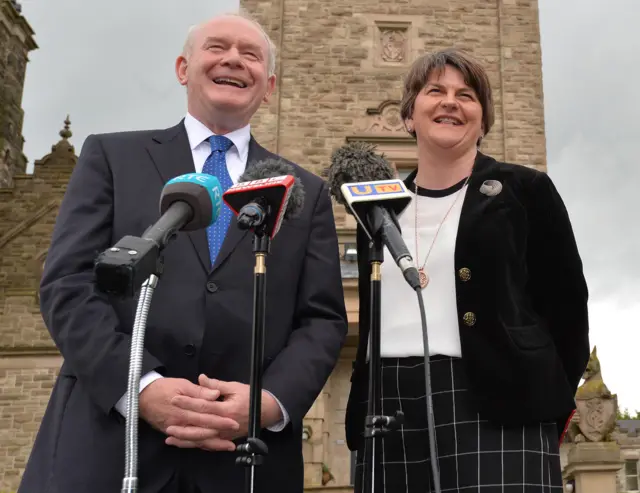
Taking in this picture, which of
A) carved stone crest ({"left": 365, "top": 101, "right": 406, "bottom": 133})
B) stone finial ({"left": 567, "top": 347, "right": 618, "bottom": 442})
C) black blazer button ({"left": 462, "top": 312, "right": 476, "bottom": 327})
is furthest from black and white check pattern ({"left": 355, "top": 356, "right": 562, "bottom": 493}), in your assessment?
carved stone crest ({"left": 365, "top": 101, "right": 406, "bottom": 133})

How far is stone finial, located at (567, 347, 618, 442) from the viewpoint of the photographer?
364 inches

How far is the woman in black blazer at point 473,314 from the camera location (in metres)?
2.71

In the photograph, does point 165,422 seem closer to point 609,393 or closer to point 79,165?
point 79,165

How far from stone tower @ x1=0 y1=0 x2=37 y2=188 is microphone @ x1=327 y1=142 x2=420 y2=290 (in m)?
25.1

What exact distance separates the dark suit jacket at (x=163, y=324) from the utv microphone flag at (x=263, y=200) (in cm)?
45

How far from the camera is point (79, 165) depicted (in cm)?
296

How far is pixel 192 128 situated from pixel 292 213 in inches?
33.1

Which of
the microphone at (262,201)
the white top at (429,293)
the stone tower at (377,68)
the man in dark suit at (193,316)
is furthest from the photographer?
the stone tower at (377,68)

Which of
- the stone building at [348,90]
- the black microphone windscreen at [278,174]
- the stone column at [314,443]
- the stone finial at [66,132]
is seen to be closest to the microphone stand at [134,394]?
the black microphone windscreen at [278,174]

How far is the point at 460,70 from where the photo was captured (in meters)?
3.17

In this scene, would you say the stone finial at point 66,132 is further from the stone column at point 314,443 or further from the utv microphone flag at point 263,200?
the utv microphone flag at point 263,200

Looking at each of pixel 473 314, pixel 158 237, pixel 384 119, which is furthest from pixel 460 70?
pixel 384 119

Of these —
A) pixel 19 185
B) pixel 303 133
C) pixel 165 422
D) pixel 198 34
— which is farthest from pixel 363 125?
pixel 165 422

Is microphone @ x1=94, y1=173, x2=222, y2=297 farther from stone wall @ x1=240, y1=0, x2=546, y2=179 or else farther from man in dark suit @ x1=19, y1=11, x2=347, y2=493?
stone wall @ x1=240, y1=0, x2=546, y2=179
